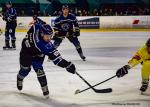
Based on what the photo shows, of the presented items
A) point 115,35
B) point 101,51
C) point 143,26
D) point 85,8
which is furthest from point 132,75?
point 85,8

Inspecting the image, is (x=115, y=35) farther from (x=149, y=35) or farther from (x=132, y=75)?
(x=132, y=75)

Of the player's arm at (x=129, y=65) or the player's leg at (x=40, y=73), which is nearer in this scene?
the player's arm at (x=129, y=65)

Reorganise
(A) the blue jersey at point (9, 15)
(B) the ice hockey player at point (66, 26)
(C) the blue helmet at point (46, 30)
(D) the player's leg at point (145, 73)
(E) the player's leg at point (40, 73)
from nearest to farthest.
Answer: (C) the blue helmet at point (46, 30)
(E) the player's leg at point (40, 73)
(D) the player's leg at point (145, 73)
(B) the ice hockey player at point (66, 26)
(A) the blue jersey at point (9, 15)

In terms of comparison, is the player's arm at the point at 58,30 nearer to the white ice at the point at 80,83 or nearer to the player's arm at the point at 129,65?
the white ice at the point at 80,83

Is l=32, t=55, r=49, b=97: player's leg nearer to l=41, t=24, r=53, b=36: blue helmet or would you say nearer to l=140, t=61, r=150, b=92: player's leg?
l=41, t=24, r=53, b=36: blue helmet

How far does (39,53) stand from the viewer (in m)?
7.29

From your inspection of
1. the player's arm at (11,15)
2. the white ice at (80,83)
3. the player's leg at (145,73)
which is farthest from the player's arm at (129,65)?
the player's arm at (11,15)

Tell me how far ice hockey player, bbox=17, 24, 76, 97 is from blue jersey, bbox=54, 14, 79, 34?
413 cm

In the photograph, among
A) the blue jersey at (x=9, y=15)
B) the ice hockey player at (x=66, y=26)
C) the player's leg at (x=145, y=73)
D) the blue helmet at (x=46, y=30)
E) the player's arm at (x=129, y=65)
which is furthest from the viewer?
the blue jersey at (x=9, y=15)

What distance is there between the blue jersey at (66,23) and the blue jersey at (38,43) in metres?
4.45

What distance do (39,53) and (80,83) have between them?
5.40 feet

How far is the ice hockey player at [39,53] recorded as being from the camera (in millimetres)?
6855

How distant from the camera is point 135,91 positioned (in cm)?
791

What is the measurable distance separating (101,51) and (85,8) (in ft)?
34.8
